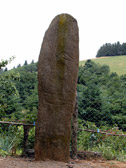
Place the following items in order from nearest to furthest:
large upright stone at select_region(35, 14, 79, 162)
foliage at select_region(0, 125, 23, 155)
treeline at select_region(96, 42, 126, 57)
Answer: large upright stone at select_region(35, 14, 79, 162), foliage at select_region(0, 125, 23, 155), treeline at select_region(96, 42, 126, 57)

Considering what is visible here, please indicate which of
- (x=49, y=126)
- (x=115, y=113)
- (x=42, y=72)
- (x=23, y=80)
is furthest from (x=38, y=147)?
(x=23, y=80)

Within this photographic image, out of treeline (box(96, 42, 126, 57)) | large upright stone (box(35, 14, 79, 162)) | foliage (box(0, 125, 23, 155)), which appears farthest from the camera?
treeline (box(96, 42, 126, 57))

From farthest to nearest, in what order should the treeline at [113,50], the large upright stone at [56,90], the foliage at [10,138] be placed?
the treeline at [113,50]
the foliage at [10,138]
the large upright stone at [56,90]

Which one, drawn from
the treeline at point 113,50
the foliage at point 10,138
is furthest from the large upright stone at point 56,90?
the treeline at point 113,50

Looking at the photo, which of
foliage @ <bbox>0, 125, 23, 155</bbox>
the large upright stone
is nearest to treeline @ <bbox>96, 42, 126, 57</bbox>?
Result: foliage @ <bbox>0, 125, 23, 155</bbox>

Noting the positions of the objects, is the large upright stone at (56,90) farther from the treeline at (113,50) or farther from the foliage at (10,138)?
the treeline at (113,50)

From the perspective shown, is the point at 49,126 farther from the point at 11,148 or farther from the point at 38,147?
the point at 11,148

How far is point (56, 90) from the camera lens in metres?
4.04

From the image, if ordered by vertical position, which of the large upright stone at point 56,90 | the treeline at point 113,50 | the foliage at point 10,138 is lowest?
the foliage at point 10,138

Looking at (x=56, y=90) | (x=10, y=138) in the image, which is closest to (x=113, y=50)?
(x=10, y=138)

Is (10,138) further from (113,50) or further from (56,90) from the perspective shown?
(113,50)

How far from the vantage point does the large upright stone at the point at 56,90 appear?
3.99m

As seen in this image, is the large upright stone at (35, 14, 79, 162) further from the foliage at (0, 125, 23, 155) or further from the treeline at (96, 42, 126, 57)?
the treeline at (96, 42, 126, 57)

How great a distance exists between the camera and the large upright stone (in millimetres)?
3988
